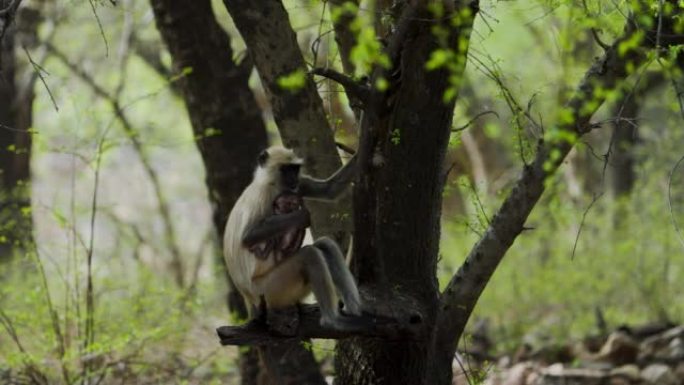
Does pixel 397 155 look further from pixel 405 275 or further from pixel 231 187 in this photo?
pixel 231 187

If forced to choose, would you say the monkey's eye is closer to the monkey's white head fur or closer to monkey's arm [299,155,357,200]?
the monkey's white head fur

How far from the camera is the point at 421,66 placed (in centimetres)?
562

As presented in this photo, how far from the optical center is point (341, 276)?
5770mm

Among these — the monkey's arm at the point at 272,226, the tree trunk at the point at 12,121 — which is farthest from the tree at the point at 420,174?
the tree trunk at the point at 12,121

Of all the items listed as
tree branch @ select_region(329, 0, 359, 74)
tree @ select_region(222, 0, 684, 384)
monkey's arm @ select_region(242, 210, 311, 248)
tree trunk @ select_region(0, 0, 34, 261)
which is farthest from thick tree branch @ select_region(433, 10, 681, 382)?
tree trunk @ select_region(0, 0, 34, 261)

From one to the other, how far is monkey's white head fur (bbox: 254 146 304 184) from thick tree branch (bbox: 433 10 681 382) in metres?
1.17

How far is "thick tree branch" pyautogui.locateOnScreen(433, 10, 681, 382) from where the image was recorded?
6016 millimetres

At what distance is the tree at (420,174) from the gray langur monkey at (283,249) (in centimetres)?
15

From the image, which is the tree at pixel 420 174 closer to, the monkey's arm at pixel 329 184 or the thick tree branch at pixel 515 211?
the thick tree branch at pixel 515 211

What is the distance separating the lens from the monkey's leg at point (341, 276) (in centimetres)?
562

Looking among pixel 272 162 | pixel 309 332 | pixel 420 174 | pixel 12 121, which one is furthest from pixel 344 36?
pixel 12 121

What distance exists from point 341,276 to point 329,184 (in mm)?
780

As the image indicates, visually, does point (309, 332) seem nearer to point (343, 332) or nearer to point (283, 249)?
point (343, 332)

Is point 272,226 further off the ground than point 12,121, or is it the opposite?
point 12,121
